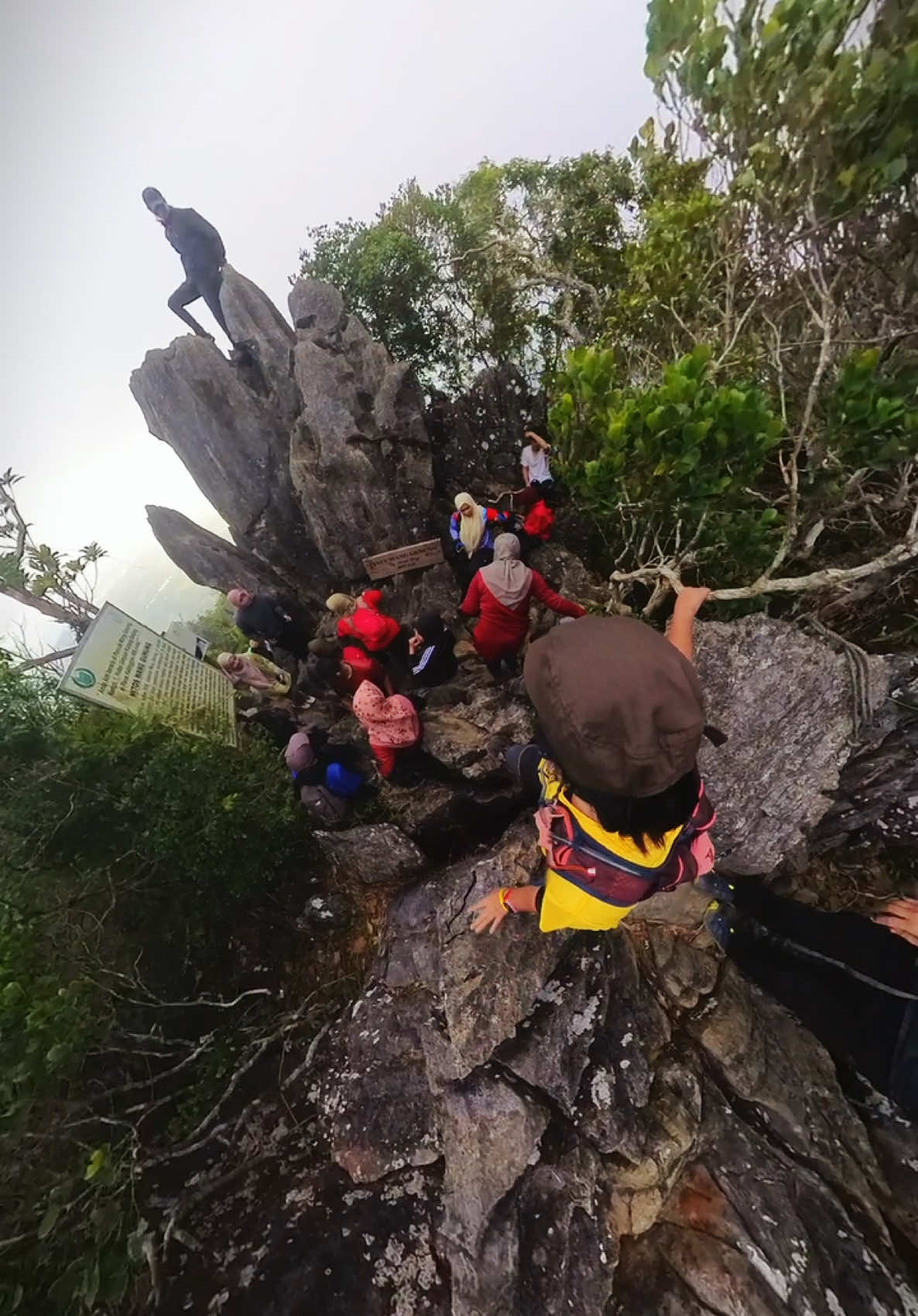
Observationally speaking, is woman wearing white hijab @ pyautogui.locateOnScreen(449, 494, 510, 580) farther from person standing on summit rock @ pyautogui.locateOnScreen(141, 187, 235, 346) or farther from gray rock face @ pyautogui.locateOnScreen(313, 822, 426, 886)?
person standing on summit rock @ pyautogui.locateOnScreen(141, 187, 235, 346)

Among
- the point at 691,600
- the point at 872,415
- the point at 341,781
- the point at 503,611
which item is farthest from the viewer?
the point at 341,781

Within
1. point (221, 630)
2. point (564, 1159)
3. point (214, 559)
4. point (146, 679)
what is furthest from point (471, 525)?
point (221, 630)

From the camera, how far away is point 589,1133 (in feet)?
15.7

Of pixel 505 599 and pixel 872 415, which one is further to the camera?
pixel 505 599

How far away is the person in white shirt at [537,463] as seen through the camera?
9914 millimetres

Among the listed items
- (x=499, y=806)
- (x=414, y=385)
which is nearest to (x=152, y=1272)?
(x=499, y=806)

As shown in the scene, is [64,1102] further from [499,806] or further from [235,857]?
[499,806]

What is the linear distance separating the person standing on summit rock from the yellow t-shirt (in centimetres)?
1237

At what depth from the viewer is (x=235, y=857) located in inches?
263

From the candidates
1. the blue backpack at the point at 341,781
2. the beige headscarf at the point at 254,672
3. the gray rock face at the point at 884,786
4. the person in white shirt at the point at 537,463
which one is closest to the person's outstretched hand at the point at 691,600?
the gray rock face at the point at 884,786

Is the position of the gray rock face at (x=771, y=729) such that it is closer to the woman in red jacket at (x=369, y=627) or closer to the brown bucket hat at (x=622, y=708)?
the brown bucket hat at (x=622, y=708)

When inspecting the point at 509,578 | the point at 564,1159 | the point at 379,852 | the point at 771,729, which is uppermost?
the point at 509,578

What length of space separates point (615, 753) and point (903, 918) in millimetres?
4130

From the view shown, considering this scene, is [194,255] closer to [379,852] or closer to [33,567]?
[33,567]
